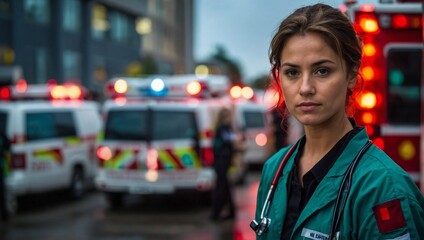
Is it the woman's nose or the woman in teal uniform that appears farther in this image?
the woman's nose

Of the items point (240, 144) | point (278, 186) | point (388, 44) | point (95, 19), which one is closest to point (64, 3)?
point (95, 19)

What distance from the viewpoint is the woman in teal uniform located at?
70.4 inches

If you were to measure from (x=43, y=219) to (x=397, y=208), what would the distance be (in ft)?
33.3

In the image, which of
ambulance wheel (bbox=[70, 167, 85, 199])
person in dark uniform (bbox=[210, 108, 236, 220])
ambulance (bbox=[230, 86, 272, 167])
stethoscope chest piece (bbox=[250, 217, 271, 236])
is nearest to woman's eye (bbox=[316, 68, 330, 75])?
stethoscope chest piece (bbox=[250, 217, 271, 236])

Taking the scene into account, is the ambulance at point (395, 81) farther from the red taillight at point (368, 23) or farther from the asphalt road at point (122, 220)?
the asphalt road at point (122, 220)

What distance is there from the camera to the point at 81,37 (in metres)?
34.9

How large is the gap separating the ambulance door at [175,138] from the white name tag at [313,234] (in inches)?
378

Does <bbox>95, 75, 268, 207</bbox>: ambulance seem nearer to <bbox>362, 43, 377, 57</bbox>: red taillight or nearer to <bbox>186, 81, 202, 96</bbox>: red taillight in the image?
<bbox>186, 81, 202, 96</bbox>: red taillight

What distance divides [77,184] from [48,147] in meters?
1.47

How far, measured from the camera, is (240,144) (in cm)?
1401

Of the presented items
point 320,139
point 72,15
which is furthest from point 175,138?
point 72,15

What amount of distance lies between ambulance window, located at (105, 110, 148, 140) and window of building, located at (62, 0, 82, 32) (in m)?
21.9

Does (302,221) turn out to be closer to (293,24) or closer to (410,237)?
(410,237)

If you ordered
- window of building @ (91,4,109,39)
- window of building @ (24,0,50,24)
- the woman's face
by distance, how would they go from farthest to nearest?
window of building @ (91,4,109,39), window of building @ (24,0,50,24), the woman's face
